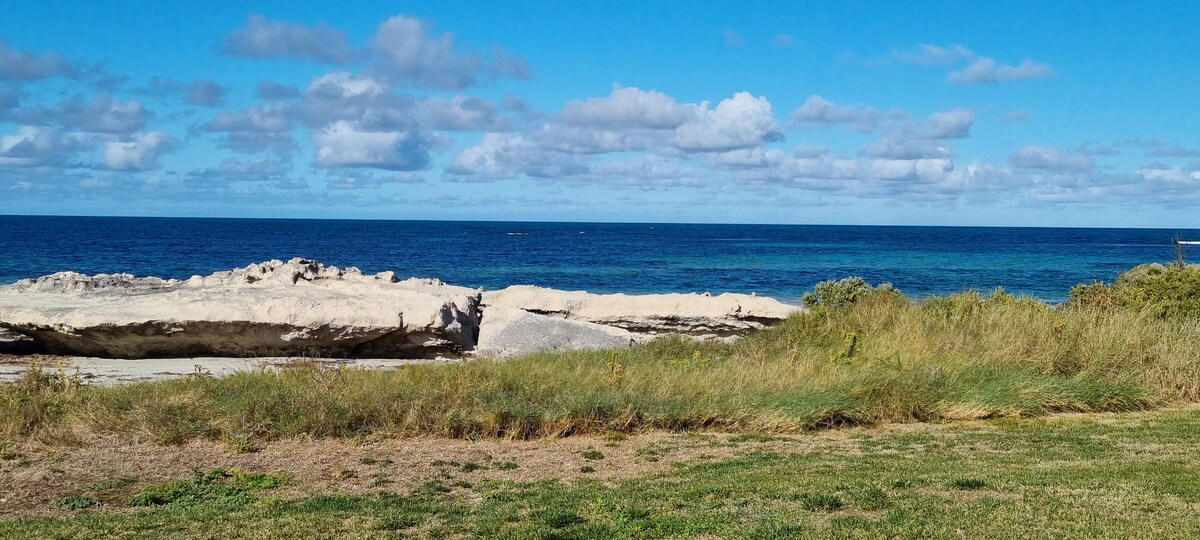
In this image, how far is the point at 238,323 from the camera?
672 inches

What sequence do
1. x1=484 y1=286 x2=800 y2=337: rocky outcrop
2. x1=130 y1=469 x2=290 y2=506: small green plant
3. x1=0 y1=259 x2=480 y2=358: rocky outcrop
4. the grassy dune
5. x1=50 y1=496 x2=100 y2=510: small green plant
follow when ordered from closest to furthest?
x1=50 y1=496 x2=100 y2=510: small green plant, x1=130 y1=469 x2=290 y2=506: small green plant, the grassy dune, x1=0 y1=259 x2=480 y2=358: rocky outcrop, x1=484 y1=286 x2=800 y2=337: rocky outcrop

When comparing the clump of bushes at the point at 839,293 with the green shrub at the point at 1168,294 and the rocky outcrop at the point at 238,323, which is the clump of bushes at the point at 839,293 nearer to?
the green shrub at the point at 1168,294

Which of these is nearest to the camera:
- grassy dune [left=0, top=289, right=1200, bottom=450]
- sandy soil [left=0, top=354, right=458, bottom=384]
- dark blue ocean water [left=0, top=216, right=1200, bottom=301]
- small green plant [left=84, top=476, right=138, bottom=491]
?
small green plant [left=84, top=476, right=138, bottom=491]

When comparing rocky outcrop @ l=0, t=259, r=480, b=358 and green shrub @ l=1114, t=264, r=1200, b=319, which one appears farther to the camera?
green shrub @ l=1114, t=264, r=1200, b=319

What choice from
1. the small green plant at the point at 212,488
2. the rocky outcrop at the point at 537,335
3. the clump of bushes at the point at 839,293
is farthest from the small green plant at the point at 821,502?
the clump of bushes at the point at 839,293

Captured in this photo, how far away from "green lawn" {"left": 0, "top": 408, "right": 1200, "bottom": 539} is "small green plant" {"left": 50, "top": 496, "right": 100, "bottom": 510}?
24cm

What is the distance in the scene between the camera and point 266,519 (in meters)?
6.97

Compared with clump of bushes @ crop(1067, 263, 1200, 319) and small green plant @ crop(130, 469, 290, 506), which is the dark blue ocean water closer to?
clump of bushes @ crop(1067, 263, 1200, 319)

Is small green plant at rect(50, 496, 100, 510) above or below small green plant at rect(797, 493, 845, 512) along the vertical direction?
below

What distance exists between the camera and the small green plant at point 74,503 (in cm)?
756

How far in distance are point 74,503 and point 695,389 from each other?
703cm

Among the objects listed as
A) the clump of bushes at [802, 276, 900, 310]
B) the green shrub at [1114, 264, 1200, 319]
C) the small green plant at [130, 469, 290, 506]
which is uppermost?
the green shrub at [1114, 264, 1200, 319]

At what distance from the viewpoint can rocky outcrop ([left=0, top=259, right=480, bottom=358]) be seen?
16922 millimetres

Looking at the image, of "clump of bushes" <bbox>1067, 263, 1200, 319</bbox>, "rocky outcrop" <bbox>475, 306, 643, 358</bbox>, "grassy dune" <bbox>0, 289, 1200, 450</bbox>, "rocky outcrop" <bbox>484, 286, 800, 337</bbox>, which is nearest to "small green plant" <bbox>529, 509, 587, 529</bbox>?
"grassy dune" <bbox>0, 289, 1200, 450</bbox>
